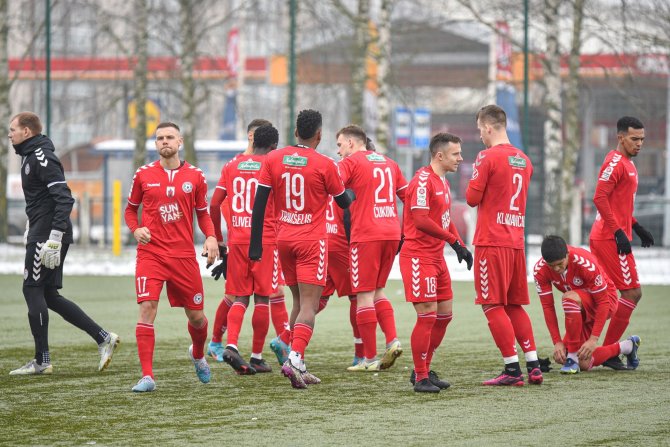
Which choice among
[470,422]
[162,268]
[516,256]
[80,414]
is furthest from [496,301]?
[80,414]

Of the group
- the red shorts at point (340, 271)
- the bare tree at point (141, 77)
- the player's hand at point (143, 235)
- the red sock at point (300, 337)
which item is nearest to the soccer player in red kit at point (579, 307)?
the red shorts at point (340, 271)

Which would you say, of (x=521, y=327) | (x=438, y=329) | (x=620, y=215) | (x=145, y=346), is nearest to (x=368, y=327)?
(x=438, y=329)

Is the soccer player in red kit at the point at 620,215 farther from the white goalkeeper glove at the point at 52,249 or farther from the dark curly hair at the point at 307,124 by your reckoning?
the white goalkeeper glove at the point at 52,249

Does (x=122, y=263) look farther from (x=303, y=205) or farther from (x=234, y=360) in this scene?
(x=303, y=205)

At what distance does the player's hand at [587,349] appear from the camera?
32.7 feet

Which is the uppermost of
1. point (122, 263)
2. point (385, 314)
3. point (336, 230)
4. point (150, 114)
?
point (150, 114)

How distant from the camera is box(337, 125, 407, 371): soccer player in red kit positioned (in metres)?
10.3

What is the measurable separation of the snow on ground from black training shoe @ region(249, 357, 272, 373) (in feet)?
35.5

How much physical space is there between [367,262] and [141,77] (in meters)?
19.7

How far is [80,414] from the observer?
7.95 m

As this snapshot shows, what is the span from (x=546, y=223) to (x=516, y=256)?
17.8 metres

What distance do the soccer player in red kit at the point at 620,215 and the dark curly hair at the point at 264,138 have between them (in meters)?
2.63

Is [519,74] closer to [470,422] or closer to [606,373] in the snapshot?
[606,373]

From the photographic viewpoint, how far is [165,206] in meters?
9.19
